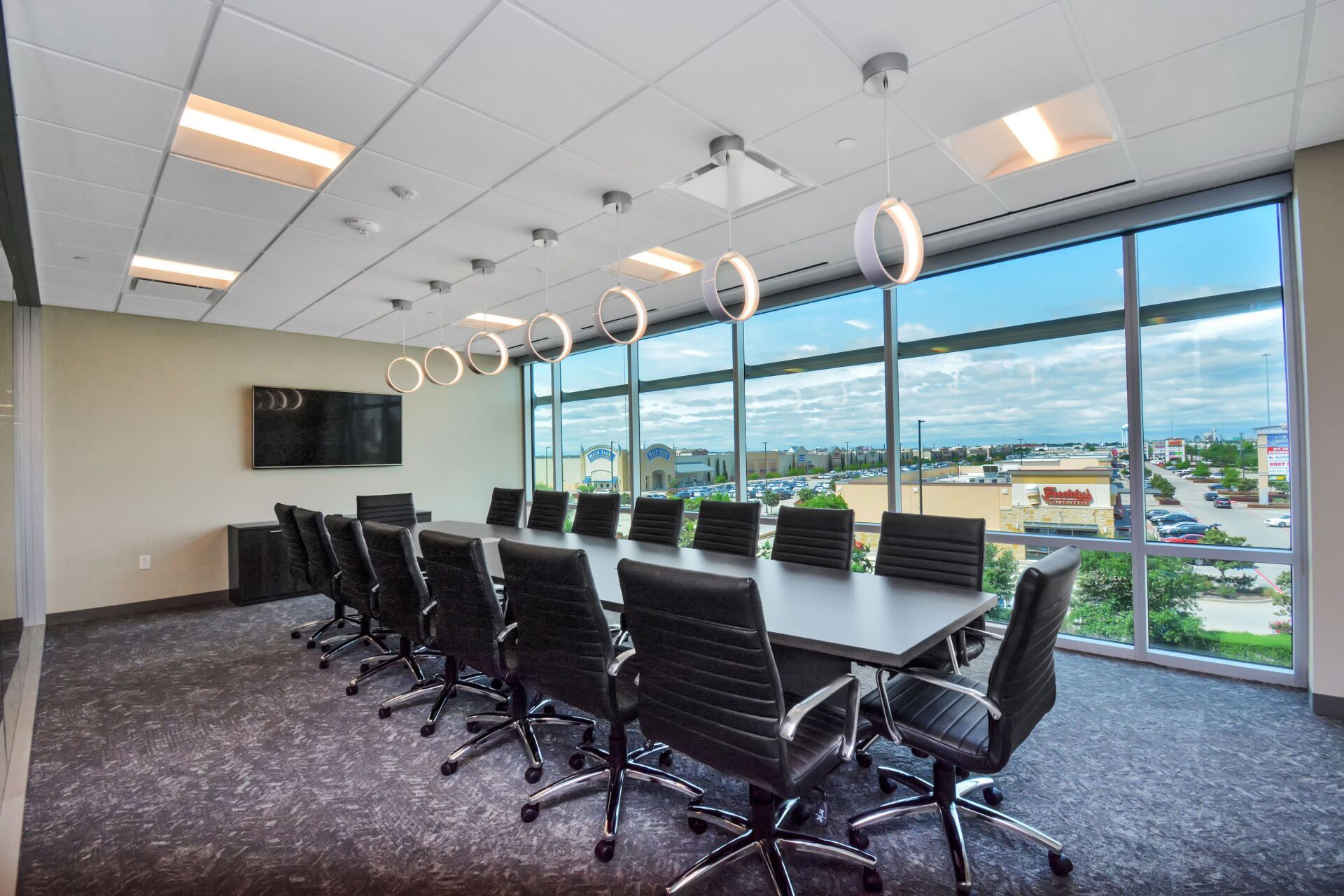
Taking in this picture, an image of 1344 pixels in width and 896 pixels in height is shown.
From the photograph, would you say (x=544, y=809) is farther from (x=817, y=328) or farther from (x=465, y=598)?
(x=817, y=328)

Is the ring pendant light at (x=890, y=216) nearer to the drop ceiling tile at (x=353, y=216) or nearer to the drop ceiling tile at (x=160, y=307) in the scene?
the drop ceiling tile at (x=353, y=216)

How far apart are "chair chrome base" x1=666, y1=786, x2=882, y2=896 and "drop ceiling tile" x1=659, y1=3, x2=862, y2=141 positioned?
2592 mm

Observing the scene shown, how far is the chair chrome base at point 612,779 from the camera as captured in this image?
227cm

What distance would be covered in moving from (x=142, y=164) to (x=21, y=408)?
3763 mm

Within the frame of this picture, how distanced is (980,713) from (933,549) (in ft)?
3.38

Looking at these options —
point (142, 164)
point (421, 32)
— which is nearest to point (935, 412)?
point (421, 32)

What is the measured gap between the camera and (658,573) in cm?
181

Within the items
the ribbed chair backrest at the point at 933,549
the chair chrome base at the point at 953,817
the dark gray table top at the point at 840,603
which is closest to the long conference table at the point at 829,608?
the dark gray table top at the point at 840,603

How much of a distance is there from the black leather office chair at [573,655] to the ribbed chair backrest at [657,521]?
183cm

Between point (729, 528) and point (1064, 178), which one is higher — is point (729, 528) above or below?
below

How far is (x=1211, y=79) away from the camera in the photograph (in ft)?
8.02

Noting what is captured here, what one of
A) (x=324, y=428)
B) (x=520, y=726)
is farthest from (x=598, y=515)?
(x=324, y=428)

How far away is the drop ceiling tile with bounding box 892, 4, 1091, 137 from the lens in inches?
85.4

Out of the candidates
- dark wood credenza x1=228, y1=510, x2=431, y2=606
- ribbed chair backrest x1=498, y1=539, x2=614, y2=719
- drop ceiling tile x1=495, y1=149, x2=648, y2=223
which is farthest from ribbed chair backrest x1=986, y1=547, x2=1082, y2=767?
dark wood credenza x1=228, y1=510, x2=431, y2=606
